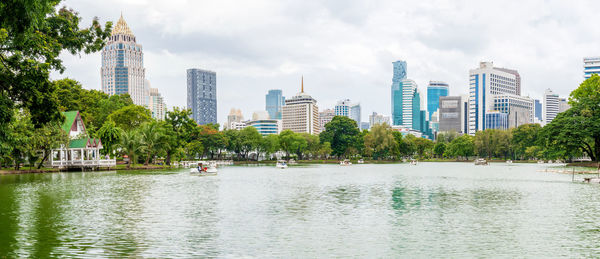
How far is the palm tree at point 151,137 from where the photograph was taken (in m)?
77.1

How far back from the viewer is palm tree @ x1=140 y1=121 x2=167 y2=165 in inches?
3034

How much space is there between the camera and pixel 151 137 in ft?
255

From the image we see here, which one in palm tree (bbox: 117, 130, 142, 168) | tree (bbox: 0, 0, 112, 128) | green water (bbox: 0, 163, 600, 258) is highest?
tree (bbox: 0, 0, 112, 128)

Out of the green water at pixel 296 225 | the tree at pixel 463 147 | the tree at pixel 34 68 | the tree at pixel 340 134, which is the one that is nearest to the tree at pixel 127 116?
the green water at pixel 296 225

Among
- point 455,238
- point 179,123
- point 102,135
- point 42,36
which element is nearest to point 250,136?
point 179,123

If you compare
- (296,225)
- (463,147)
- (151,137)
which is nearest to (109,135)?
(151,137)

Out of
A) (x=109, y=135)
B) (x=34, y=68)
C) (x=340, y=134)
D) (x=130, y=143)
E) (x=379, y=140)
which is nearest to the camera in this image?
(x=34, y=68)

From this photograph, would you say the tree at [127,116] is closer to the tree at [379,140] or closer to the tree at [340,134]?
the tree at [340,134]

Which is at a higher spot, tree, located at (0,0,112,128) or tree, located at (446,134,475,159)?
tree, located at (0,0,112,128)

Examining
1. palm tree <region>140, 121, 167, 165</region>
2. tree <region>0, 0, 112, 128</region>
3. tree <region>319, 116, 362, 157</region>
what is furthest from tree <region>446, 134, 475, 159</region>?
tree <region>0, 0, 112, 128</region>

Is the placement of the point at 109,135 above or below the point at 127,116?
below

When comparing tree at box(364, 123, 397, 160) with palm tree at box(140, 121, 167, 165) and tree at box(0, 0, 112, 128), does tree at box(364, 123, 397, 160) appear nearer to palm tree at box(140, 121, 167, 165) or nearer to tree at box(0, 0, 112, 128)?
palm tree at box(140, 121, 167, 165)

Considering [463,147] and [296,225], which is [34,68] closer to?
[296,225]

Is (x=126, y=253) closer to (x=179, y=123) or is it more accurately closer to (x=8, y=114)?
(x=8, y=114)
